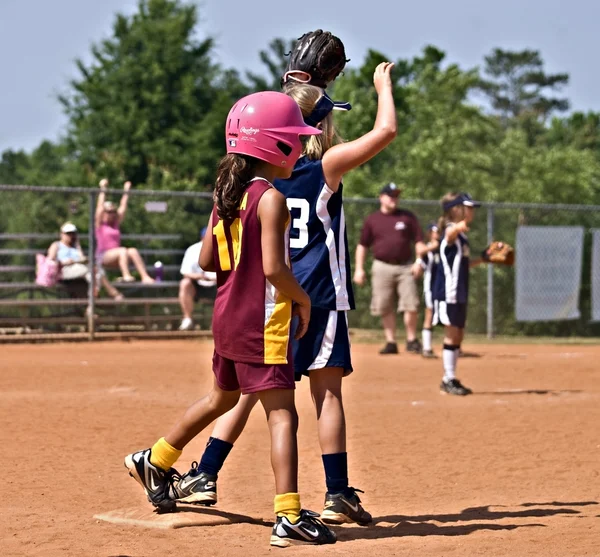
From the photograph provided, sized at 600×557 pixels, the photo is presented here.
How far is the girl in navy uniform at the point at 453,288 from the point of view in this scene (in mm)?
11539

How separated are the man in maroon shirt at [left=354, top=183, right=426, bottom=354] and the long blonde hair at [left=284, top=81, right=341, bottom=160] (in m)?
10.5

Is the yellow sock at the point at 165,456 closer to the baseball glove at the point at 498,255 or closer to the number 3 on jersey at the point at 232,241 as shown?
the number 3 on jersey at the point at 232,241

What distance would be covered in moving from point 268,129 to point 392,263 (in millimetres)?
11728

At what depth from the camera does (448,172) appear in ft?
96.7

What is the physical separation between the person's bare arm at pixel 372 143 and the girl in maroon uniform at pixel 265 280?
29cm

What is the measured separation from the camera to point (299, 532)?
17.1 ft

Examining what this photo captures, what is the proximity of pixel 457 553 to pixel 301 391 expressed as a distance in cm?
700

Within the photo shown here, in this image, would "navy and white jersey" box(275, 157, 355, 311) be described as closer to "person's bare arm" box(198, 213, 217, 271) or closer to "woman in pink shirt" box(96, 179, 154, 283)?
"person's bare arm" box(198, 213, 217, 271)

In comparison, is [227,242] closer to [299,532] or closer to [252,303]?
[252,303]

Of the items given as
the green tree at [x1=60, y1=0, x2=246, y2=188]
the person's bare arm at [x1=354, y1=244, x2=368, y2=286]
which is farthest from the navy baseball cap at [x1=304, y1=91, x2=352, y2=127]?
the green tree at [x1=60, y1=0, x2=246, y2=188]

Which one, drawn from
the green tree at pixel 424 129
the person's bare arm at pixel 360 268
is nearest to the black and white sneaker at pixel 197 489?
the person's bare arm at pixel 360 268

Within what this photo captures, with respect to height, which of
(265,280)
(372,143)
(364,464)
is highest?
(372,143)

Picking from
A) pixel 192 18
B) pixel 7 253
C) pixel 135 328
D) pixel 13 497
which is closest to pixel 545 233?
pixel 135 328

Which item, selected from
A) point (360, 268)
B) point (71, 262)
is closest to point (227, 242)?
point (360, 268)
